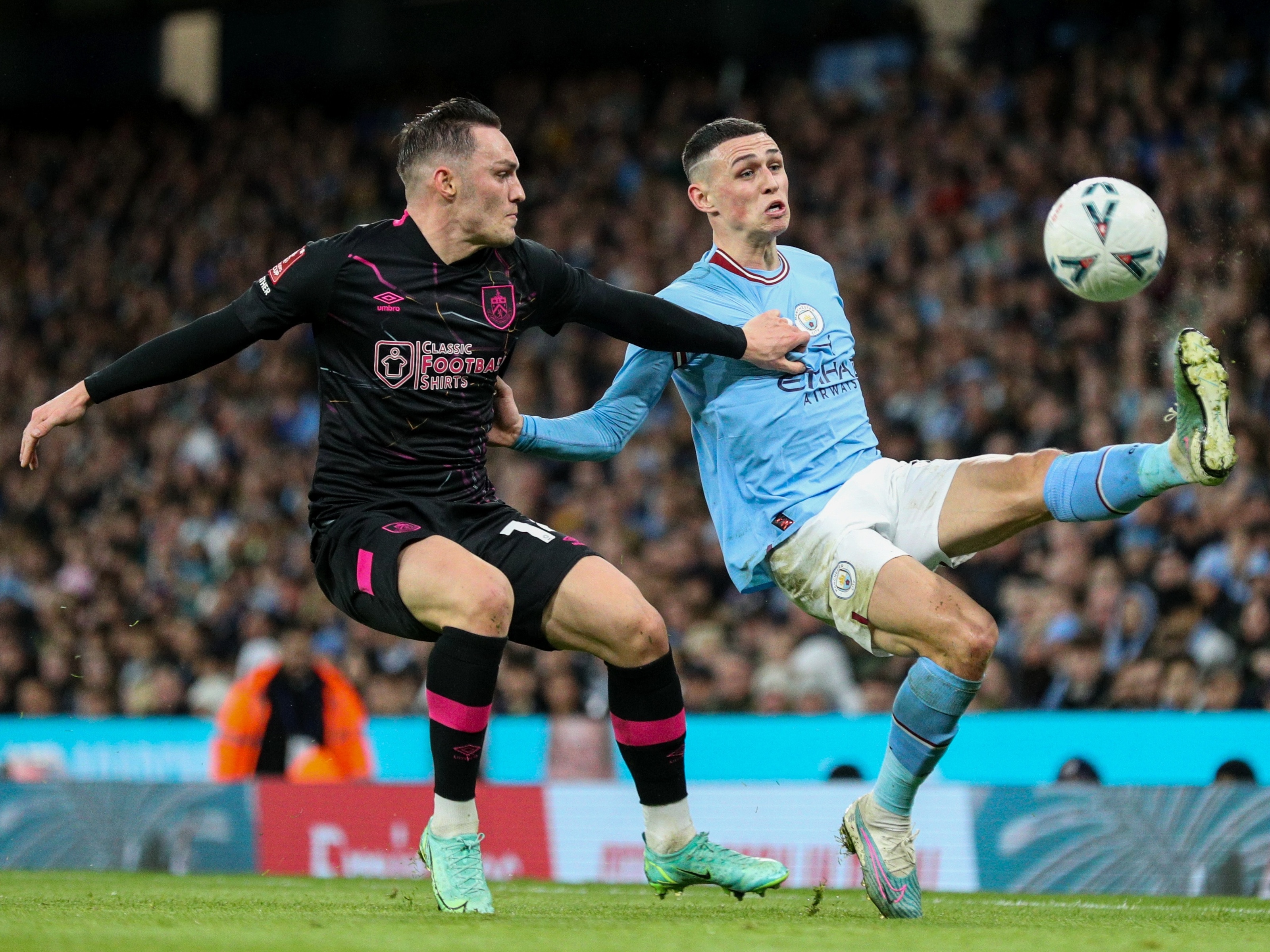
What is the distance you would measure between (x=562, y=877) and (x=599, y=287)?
3980 millimetres

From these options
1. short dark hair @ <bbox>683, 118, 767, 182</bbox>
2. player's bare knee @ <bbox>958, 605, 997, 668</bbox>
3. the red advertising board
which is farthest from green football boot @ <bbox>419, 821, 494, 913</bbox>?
the red advertising board

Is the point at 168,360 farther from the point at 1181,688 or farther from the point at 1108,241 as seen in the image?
the point at 1181,688

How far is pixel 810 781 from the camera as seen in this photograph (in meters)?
8.92

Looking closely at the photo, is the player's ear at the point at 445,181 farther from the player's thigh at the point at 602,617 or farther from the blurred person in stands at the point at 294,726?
the blurred person in stands at the point at 294,726

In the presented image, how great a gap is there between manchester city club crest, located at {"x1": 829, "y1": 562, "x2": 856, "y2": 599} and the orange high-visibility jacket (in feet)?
18.2

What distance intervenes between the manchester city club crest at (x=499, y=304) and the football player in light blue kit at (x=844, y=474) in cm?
44

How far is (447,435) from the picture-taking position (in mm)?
5363

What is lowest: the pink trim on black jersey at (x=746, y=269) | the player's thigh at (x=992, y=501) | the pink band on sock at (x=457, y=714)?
the pink band on sock at (x=457, y=714)

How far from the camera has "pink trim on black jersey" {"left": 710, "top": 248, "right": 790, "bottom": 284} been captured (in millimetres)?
6152

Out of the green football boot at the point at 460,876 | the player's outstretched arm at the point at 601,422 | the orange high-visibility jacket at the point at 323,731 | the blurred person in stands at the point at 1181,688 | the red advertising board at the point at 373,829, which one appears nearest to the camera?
the green football boot at the point at 460,876

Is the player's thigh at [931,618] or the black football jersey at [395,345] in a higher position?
the black football jersey at [395,345]

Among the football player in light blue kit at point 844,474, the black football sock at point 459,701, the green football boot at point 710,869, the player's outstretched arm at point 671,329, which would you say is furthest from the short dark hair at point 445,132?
the green football boot at point 710,869

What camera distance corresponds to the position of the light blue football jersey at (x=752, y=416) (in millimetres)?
5777

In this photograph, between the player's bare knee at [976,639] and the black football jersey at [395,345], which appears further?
the black football jersey at [395,345]
